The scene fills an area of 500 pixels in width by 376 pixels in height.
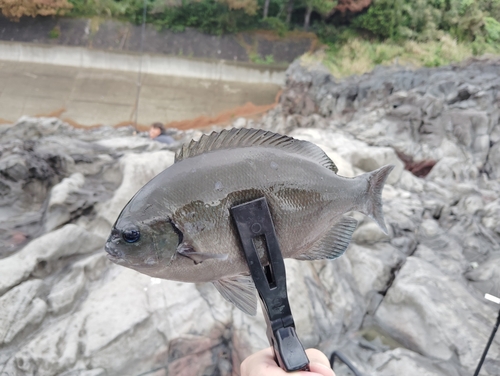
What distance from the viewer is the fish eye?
0.83 metres

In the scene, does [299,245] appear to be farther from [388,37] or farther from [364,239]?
[388,37]

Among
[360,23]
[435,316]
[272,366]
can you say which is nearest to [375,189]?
[272,366]

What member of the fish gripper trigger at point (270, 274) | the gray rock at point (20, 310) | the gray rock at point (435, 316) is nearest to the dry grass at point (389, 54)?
the gray rock at point (435, 316)

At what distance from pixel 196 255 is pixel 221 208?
0.13 meters

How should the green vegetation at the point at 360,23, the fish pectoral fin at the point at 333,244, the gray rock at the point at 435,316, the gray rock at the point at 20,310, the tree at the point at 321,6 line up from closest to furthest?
1. the fish pectoral fin at the point at 333,244
2. the gray rock at the point at 20,310
3. the gray rock at the point at 435,316
4. the green vegetation at the point at 360,23
5. the tree at the point at 321,6

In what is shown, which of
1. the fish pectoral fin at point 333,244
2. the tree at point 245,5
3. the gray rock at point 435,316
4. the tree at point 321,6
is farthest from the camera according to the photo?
the tree at point 321,6

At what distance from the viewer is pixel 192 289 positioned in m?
2.79

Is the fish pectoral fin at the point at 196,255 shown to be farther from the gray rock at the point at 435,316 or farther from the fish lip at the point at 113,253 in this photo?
the gray rock at the point at 435,316

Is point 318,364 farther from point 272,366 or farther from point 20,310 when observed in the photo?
point 20,310

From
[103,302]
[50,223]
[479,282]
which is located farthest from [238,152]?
[479,282]

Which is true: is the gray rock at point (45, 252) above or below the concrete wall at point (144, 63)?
below

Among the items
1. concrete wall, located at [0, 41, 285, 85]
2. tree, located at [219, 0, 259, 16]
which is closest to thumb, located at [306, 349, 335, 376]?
concrete wall, located at [0, 41, 285, 85]

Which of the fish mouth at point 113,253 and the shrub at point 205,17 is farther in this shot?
the shrub at point 205,17

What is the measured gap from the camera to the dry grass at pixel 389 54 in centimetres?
936
